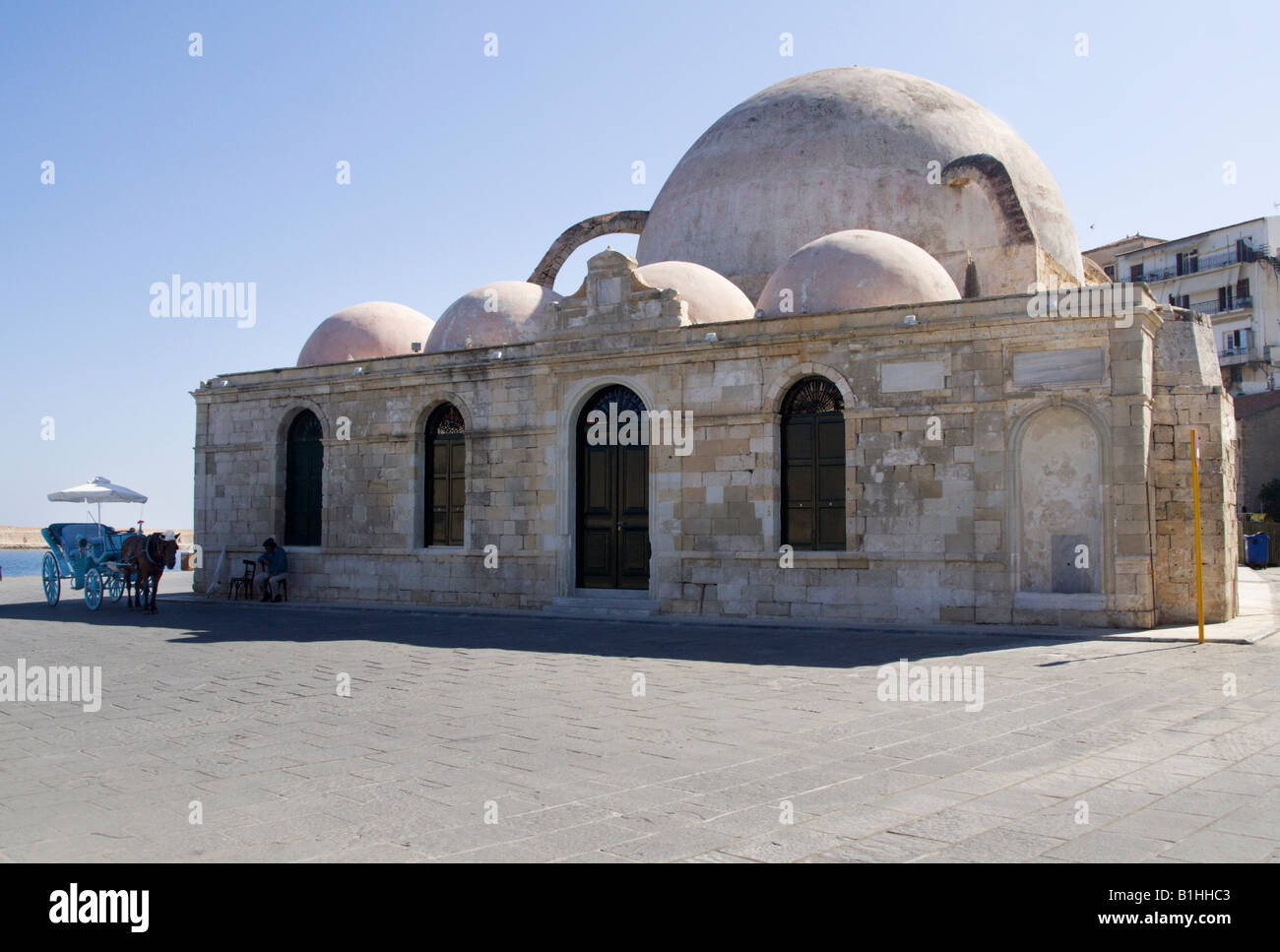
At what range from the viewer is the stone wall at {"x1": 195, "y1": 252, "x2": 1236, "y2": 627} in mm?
12578

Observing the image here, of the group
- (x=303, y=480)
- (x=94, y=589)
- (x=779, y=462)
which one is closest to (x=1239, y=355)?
(x=779, y=462)

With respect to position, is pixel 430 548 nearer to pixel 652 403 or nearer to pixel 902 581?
pixel 652 403

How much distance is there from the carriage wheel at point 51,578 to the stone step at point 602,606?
373 inches

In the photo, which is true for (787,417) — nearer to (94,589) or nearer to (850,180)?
(850,180)

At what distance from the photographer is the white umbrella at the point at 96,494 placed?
69.4 feet

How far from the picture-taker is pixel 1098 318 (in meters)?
12.5

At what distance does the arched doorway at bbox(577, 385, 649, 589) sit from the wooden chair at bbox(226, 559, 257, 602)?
7042mm

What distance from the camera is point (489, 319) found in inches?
722

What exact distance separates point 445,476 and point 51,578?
7.73m

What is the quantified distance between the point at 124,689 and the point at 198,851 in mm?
5136

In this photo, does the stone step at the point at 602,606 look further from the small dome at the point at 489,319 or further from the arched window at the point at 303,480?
the arched window at the point at 303,480

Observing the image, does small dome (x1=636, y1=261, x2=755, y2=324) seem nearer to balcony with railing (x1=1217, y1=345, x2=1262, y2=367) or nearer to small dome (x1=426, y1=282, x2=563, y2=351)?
small dome (x1=426, y1=282, x2=563, y2=351)

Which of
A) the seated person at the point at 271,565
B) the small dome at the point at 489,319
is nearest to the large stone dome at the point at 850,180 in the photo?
the small dome at the point at 489,319
